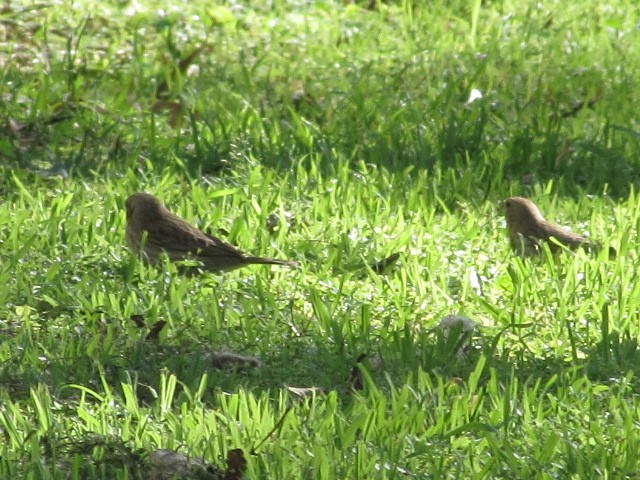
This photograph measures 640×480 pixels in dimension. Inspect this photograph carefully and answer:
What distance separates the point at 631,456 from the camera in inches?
174

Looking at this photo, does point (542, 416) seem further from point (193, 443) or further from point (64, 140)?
point (64, 140)

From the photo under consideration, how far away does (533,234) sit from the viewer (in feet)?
22.5

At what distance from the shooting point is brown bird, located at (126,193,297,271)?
6379 millimetres

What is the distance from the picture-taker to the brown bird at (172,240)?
638 cm

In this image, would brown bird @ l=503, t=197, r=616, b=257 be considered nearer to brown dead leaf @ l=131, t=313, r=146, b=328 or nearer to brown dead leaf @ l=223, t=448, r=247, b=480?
brown dead leaf @ l=131, t=313, r=146, b=328

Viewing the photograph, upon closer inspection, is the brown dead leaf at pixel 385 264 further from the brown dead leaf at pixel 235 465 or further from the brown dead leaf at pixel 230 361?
the brown dead leaf at pixel 235 465

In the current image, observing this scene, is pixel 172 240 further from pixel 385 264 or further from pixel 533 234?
pixel 533 234

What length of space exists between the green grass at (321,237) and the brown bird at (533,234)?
0.09 metres

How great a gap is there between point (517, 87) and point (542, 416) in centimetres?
522

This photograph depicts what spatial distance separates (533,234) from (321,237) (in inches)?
42.0

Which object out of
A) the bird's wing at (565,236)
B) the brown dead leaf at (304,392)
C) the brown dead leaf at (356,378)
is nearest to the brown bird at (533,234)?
the bird's wing at (565,236)

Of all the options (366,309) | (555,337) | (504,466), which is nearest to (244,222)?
(366,309)

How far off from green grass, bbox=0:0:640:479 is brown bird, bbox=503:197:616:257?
0.09 metres

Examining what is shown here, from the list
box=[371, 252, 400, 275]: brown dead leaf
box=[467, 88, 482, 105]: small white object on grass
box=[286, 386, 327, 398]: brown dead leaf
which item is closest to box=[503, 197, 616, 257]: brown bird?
box=[371, 252, 400, 275]: brown dead leaf
